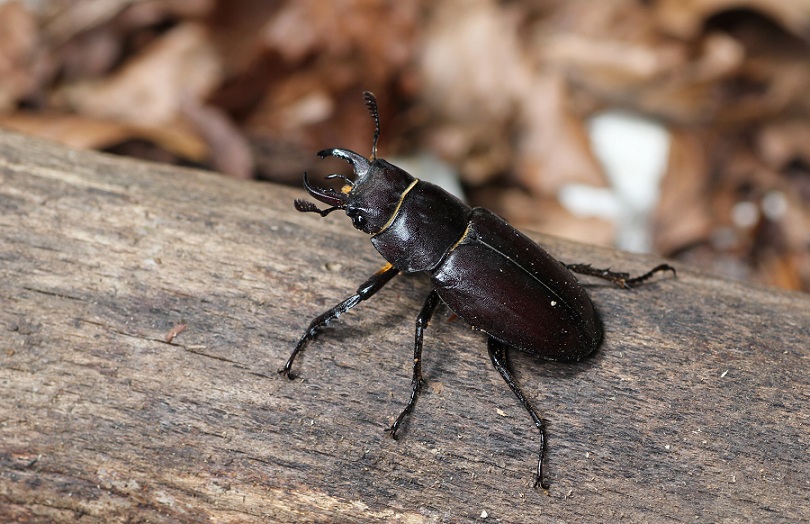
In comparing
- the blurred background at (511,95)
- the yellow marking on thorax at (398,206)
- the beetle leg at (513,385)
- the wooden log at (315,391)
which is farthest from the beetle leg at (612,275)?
the blurred background at (511,95)


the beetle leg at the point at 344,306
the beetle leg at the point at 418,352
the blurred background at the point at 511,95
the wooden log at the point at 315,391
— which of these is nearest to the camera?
the wooden log at the point at 315,391

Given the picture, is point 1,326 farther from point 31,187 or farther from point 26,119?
point 26,119

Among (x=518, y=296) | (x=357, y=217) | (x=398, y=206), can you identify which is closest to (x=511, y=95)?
(x=398, y=206)

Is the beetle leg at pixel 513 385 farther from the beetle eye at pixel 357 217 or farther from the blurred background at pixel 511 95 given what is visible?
the blurred background at pixel 511 95

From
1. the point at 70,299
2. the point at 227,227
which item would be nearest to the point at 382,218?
the point at 227,227

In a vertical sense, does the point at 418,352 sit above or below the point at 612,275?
below

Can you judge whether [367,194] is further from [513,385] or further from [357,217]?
[513,385]
